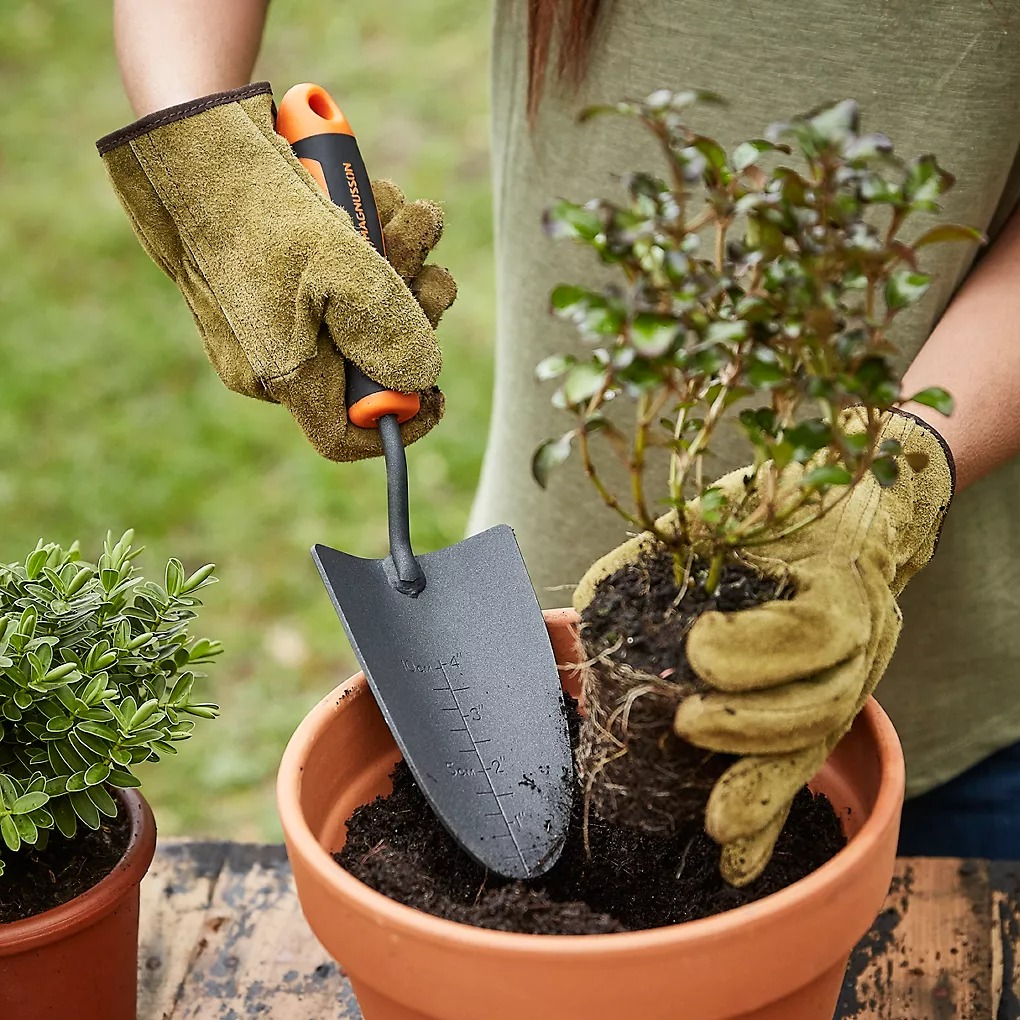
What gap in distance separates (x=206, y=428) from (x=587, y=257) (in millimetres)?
1947

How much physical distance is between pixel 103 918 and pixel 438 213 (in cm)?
75

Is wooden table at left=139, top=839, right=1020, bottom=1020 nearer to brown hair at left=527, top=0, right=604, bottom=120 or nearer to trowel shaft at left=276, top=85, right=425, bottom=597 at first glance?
trowel shaft at left=276, top=85, right=425, bottom=597

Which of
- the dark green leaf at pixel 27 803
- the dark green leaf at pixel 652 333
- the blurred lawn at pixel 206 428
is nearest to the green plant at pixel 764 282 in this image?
the dark green leaf at pixel 652 333

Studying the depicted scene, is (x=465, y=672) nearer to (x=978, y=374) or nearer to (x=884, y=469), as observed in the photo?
(x=884, y=469)

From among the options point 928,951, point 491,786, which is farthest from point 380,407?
point 928,951

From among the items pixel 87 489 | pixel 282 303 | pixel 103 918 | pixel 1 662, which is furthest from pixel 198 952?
pixel 87 489

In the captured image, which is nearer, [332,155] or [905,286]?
[905,286]

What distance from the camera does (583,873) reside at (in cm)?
93

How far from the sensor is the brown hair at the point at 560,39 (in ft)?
3.99

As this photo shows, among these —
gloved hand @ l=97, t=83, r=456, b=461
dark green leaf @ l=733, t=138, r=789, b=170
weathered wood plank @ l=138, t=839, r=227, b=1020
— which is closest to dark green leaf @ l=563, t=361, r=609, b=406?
dark green leaf @ l=733, t=138, r=789, b=170

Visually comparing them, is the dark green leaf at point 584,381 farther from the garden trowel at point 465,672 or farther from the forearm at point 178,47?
the forearm at point 178,47

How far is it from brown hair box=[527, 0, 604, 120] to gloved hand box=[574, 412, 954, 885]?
60cm

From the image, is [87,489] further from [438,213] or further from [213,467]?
[438,213]

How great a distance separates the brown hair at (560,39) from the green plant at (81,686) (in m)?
0.64
